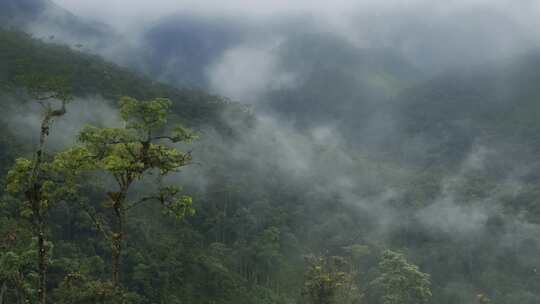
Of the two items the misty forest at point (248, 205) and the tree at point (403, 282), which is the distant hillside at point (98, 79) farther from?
the tree at point (403, 282)

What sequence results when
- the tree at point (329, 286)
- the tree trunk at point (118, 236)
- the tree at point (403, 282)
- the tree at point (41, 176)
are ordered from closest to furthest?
1. the tree at point (41, 176)
2. the tree trunk at point (118, 236)
3. the tree at point (329, 286)
4. the tree at point (403, 282)

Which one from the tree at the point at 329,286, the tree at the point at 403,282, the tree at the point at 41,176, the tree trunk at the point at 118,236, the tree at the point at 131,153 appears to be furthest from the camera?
the tree at the point at 403,282

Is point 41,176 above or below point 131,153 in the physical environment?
below

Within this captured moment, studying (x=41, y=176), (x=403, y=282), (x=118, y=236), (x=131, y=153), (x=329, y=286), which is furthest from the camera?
(x=403, y=282)

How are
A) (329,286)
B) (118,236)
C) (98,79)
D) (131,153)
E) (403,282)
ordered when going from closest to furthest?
(131,153) < (118,236) < (329,286) < (403,282) < (98,79)

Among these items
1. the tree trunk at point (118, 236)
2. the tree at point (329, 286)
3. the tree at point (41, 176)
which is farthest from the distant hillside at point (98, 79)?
the tree trunk at point (118, 236)

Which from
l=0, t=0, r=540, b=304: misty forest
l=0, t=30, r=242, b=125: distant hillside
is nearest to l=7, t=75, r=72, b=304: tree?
l=0, t=0, r=540, b=304: misty forest

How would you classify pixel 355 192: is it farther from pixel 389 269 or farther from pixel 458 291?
pixel 389 269

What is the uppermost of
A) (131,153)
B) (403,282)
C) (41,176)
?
(403,282)

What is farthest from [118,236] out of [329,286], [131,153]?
[329,286]

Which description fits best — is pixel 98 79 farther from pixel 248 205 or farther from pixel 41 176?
pixel 41 176

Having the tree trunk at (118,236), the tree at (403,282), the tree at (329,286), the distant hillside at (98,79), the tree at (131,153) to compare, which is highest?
the distant hillside at (98,79)

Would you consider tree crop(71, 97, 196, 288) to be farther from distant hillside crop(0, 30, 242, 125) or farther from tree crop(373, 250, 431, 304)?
distant hillside crop(0, 30, 242, 125)

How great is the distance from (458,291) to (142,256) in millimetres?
47526
